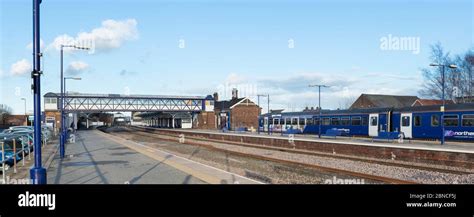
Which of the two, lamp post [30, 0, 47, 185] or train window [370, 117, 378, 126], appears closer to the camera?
lamp post [30, 0, 47, 185]

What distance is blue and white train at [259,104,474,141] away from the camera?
2702cm

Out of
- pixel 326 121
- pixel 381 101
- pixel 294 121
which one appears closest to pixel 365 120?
pixel 326 121

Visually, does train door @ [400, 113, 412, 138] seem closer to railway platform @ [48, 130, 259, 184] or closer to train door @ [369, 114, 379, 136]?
train door @ [369, 114, 379, 136]

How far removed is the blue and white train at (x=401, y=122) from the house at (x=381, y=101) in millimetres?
41878

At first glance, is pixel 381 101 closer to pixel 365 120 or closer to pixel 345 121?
pixel 345 121

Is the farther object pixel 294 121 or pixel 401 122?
pixel 294 121

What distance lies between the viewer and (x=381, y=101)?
84062mm

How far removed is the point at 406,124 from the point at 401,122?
0.58m

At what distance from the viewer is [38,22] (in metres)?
7.77

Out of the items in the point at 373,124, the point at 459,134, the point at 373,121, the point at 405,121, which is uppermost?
the point at 405,121

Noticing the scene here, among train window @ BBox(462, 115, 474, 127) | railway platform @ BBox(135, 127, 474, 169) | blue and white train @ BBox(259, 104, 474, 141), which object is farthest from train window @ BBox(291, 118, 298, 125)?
train window @ BBox(462, 115, 474, 127)

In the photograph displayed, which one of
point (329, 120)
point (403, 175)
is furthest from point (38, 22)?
point (329, 120)
